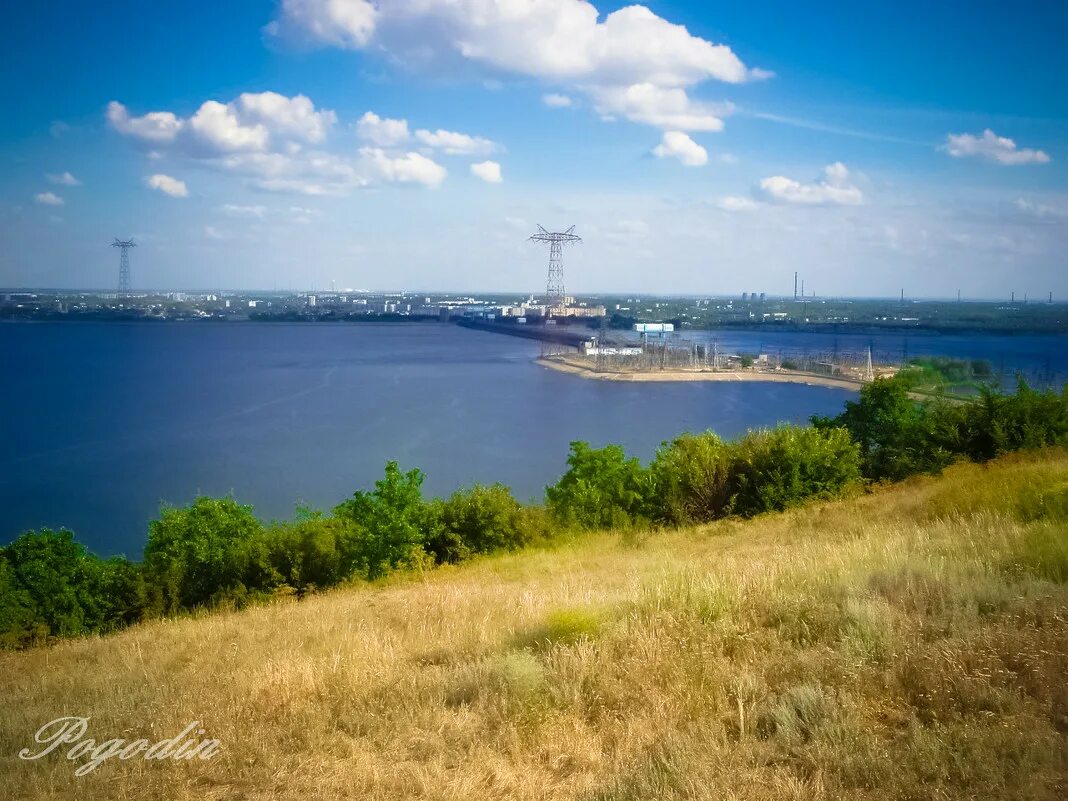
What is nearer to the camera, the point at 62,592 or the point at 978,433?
the point at 62,592

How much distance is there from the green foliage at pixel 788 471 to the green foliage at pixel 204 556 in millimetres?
7872

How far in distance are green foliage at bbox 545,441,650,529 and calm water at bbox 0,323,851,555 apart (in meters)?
16.4

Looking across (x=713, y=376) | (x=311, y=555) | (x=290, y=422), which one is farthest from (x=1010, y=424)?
(x=713, y=376)

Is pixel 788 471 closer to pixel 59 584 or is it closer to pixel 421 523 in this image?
pixel 421 523

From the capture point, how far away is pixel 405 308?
168000 mm

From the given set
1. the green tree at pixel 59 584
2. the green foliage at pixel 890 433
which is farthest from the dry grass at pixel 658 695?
the green foliage at pixel 890 433

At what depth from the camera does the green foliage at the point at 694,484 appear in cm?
1352

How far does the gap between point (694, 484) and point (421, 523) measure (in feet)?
Result: 15.5

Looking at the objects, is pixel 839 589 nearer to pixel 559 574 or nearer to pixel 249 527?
pixel 559 574

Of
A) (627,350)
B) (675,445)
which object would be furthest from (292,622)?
(627,350)

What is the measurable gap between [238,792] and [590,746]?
129cm

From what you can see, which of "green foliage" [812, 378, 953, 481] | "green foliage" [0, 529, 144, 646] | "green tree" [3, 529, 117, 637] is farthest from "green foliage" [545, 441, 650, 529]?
"green tree" [3, 529, 117, 637]

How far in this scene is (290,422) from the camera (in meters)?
47.4

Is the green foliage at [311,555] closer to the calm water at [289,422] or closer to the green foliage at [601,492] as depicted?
the green foliage at [601,492]
